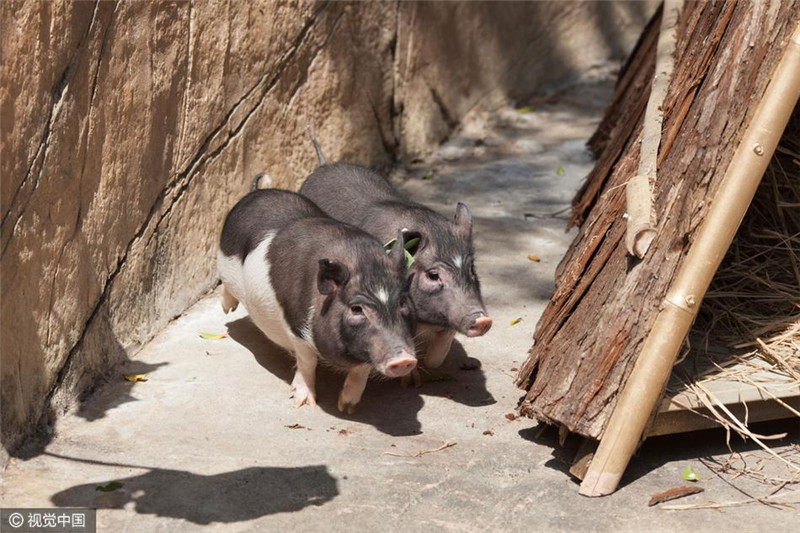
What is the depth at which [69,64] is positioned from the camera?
446cm

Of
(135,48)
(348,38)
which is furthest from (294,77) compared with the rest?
(135,48)

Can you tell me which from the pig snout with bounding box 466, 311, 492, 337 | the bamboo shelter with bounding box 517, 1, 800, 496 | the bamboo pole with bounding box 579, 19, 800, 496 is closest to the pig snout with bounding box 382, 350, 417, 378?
the bamboo shelter with bounding box 517, 1, 800, 496

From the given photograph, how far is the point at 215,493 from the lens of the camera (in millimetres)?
4047

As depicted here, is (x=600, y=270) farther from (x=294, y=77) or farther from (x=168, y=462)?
(x=294, y=77)

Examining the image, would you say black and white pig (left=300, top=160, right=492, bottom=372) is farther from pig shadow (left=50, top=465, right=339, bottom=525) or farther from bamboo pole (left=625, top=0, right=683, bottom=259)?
pig shadow (left=50, top=465, right=339, bottom=525)

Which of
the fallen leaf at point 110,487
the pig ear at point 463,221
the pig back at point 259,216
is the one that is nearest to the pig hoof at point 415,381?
the pig ear at point 463,221

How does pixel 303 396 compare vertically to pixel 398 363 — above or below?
below

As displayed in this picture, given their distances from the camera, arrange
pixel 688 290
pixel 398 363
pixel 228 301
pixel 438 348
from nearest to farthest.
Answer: pixel 688 290 → pixel 398 363 → pixel 438 348 → pixel 228 301

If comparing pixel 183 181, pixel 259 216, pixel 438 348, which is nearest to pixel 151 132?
pixel 183 181

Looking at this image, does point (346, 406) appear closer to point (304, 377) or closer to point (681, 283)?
point (304, 377)

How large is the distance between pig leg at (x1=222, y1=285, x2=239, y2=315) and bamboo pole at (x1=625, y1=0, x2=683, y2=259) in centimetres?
218

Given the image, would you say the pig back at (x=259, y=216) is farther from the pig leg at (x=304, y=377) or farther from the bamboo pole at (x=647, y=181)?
the bamboo pole at (x=647, y=181)

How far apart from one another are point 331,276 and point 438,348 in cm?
93

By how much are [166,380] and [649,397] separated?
2.19 meters
